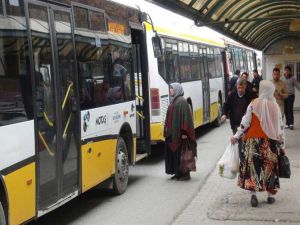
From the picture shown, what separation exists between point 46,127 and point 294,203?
11.3 ft

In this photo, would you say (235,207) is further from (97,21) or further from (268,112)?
(97,21)

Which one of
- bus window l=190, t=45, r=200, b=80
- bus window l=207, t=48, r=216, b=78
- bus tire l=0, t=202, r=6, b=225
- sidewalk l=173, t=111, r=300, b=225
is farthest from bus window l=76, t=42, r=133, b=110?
bus window l=207, t=48, r=216, b=78

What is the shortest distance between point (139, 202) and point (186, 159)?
5.91ft

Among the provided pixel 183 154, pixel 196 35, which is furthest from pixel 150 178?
pixel 196 35

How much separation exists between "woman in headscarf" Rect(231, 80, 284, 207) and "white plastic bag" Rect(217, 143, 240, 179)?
133mm

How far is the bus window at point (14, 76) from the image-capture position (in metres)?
5.24

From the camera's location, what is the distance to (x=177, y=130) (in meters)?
9.92

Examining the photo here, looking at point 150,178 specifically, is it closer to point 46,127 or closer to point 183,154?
point 183,154

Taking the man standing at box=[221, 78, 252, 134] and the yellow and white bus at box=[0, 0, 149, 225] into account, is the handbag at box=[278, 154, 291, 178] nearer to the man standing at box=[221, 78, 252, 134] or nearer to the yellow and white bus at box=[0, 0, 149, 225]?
the man standing at box=[221, 78, 252, 134]

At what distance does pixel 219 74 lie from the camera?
66.1 feet

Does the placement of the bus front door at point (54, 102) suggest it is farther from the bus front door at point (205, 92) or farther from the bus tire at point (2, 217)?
the bus front door at point (205, 92)

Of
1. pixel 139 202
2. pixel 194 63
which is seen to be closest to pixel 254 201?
pixel 139 202

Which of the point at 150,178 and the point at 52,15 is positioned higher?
the point at 52,15

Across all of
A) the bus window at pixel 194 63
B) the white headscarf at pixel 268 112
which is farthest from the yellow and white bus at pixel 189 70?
the white headscarf at pixel 268 112
